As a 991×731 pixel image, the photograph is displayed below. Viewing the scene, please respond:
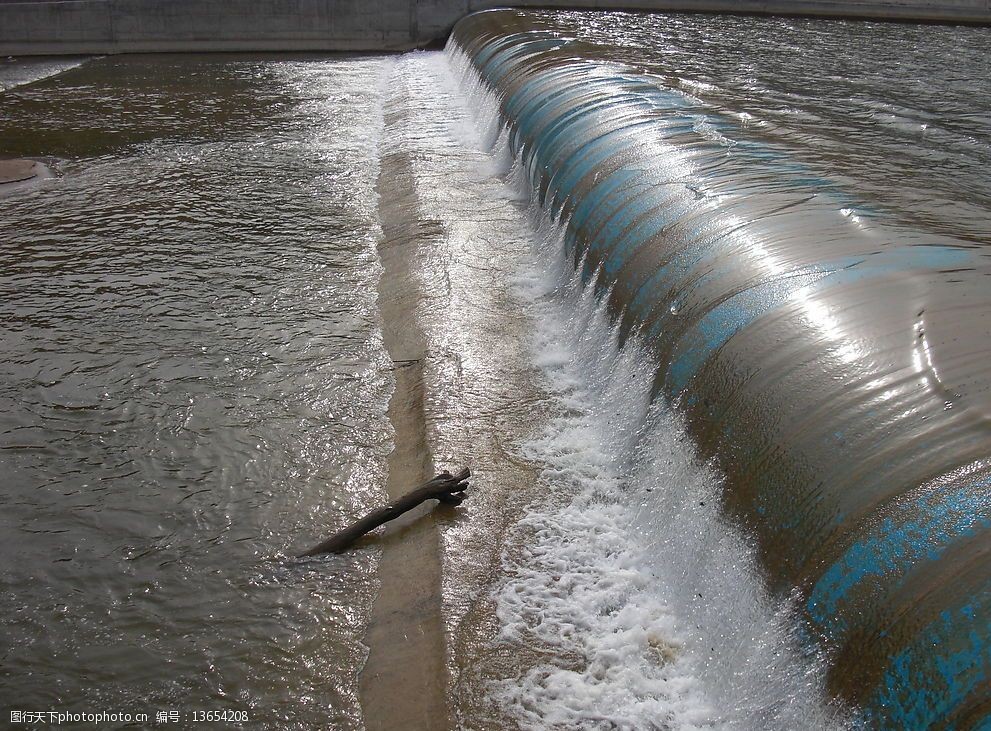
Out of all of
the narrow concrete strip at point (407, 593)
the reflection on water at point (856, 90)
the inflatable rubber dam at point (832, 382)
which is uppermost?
the reflection on water at point (856, 90)

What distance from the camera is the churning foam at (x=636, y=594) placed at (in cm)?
328

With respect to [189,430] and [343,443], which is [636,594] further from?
[189,430]

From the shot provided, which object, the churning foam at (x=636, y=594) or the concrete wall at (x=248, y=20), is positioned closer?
the churning foam at (x=636, y=594)

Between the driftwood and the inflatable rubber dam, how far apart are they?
1.17m

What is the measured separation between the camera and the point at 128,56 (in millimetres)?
17641

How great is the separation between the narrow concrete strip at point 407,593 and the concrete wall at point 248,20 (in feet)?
43.1

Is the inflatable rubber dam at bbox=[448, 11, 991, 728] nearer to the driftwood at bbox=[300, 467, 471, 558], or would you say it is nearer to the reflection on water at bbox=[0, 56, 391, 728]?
the driftwood at bbox=[300, 467, 471, 558]

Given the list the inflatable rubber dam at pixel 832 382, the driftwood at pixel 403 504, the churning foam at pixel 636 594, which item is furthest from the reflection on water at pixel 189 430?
the inflatable rubber dam at pixel 832 382

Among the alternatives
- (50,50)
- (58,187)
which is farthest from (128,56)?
(58,187)

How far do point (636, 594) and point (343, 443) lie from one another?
1.97 metres

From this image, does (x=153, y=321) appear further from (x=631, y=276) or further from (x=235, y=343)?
(x=631, y=276)

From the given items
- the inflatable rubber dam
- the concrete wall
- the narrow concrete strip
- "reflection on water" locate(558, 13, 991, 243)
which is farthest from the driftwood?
the concrete wall

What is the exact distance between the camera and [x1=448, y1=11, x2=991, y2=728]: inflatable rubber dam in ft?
9.14

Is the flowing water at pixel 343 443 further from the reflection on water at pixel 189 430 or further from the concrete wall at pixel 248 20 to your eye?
the concrete wall at pixel 248 20
